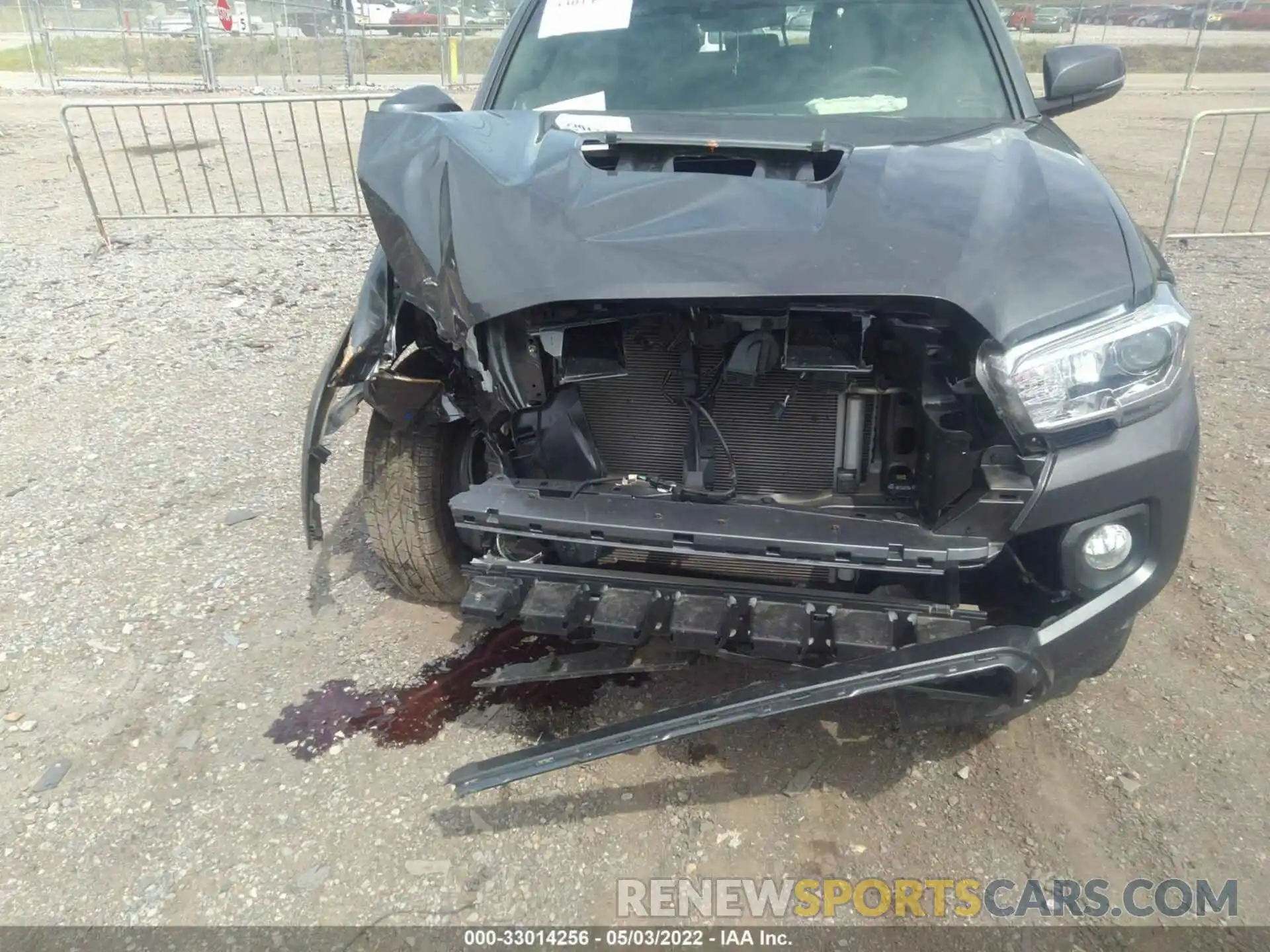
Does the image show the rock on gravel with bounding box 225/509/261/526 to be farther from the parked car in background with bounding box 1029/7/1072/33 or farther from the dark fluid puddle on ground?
→ the parked car in background with bounding box 1029/7/1072/33

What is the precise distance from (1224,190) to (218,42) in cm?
1839

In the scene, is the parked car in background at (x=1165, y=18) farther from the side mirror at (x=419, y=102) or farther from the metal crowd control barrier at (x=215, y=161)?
the side mirror at (x=419, y=102)

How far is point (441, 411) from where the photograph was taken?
2389mm

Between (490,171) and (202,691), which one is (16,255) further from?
(490,171)

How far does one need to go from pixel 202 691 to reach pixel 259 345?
3.06 metres

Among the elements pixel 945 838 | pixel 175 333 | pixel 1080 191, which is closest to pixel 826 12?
pixel 1080 191

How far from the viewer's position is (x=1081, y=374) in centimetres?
178

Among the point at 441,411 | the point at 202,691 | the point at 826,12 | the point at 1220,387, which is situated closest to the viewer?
the point at 441,411

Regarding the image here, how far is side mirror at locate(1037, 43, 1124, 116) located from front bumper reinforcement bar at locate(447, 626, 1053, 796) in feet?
7.07

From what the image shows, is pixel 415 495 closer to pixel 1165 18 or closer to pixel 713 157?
pixel 713 157

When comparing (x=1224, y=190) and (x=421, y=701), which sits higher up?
(x=421, y=701)

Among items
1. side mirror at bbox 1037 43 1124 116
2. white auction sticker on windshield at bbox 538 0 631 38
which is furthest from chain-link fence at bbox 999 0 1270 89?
white auction sticker on windshield at bbox 538 0 631 38

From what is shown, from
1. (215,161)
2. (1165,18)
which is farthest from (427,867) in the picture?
(1165,18)

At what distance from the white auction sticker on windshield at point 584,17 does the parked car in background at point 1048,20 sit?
25.2m
